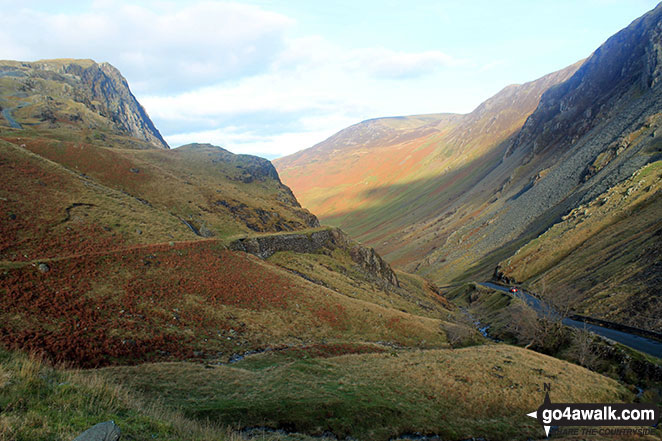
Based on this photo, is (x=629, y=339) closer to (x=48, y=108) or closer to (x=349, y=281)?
(x=349, y=281)

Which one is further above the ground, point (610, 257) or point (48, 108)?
point (48, 108)

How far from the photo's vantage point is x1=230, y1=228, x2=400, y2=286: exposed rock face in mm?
56628

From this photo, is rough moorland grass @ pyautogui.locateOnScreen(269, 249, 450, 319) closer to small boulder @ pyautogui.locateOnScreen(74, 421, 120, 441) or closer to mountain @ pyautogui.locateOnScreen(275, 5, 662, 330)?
mountain @ pyautogui.locateOnScreen(275, 5, 662, 330)

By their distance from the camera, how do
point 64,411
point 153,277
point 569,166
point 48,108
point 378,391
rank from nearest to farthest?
point 64,411, point 378,391, point 153,277, point 48,108, point 569,166

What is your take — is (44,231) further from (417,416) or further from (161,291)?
(417,416)

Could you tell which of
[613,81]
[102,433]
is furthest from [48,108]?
[613,81]

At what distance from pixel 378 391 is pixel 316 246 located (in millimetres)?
46452

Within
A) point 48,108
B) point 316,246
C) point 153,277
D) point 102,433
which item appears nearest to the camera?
point 102,433

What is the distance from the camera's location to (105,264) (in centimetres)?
3253

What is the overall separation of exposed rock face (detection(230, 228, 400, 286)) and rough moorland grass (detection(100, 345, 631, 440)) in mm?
29773

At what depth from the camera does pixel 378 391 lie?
2430cm

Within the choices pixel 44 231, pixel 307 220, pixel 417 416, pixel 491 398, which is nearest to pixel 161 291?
pixel 44 231

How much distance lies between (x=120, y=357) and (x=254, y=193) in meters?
81.9

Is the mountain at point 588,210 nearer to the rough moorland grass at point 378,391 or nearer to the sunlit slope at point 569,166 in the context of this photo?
the sunlit slope at point 569,166
